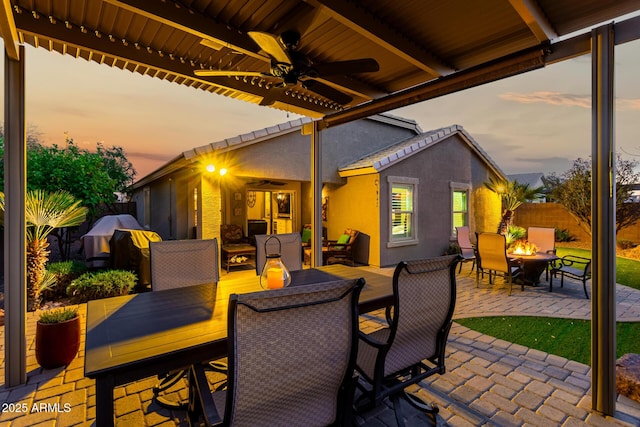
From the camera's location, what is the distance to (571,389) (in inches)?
106

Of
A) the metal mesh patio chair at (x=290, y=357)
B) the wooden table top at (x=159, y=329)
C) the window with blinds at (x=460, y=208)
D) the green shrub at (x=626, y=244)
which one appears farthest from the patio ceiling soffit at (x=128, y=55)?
the green shrub at (x=626, y=244)

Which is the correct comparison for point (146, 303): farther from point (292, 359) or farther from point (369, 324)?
point (369, 324)

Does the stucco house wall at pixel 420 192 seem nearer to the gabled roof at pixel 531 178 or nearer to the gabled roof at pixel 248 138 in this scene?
the gabled roof at pixel 248 138

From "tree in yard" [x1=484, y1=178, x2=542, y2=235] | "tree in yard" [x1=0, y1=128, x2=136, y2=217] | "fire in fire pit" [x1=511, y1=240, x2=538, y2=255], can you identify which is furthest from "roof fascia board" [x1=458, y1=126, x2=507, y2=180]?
"tree in yard" [x1=0, y1=128, x2=136, y2=217]

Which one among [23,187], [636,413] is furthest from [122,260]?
[636,413]

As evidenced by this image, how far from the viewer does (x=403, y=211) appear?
8672 mm

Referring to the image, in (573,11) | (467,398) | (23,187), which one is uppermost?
(573,11)

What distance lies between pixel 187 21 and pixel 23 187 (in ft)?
6.81

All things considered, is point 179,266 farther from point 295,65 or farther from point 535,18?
point 535,18

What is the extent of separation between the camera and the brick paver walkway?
2324mm

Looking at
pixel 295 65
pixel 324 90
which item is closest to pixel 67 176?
pixel 324 90

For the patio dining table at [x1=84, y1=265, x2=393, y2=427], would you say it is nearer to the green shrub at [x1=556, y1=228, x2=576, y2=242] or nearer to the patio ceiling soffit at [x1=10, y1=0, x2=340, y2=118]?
the patio ceiling soffit at [x1=10, y1=0, x2=340, y2=118]

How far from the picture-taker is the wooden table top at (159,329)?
148 cm

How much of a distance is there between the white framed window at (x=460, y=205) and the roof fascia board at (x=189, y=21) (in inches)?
340
